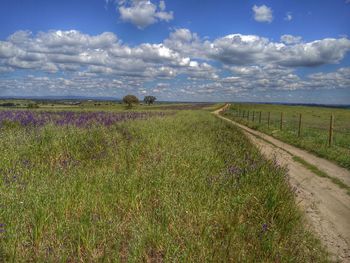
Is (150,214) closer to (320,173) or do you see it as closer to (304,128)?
(320,173)

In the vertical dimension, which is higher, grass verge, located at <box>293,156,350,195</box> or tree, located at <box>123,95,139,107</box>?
tree, located at <box>123,95,139,107</box>

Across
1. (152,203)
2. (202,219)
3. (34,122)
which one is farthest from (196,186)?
(34,122)

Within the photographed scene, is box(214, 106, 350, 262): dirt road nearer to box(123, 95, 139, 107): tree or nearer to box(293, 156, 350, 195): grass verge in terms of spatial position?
box(293, 156, 350, 195): grass verge

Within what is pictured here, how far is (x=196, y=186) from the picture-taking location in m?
6.57

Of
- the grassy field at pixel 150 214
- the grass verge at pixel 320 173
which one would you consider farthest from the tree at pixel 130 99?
the grassy field at pixel 150 214

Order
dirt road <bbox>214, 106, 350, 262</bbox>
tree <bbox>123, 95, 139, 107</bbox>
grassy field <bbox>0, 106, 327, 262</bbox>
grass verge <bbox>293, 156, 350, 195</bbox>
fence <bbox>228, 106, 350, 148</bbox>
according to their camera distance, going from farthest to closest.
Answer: tree <bbox>123, 95, 139, 107</bbox> → fence <bbox>228, 106, 350, 148</bbox> → grass verge <bbox>293, 156, 350, 195</bbox> → dirt road <bbox>214, 106, 350, 262</bbox> → grassy field <bbox>0, 106, 327, 262</bbox>

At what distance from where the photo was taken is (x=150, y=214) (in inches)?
202

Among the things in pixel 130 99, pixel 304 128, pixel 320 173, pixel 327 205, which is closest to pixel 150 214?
pixel 327 205

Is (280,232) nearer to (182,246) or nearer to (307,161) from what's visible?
(182,246)

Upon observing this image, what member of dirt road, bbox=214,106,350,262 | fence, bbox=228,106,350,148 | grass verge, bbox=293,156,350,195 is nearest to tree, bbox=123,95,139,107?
fence, bbox=228,106,350,148

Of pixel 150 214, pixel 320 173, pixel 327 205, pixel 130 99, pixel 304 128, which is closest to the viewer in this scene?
pixel 150 214

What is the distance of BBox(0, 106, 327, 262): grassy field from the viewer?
401 cm

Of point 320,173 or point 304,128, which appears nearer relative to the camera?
point 320,173

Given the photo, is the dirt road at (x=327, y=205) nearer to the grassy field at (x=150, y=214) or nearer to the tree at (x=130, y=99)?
the grassy field at (x=150, y=214)
